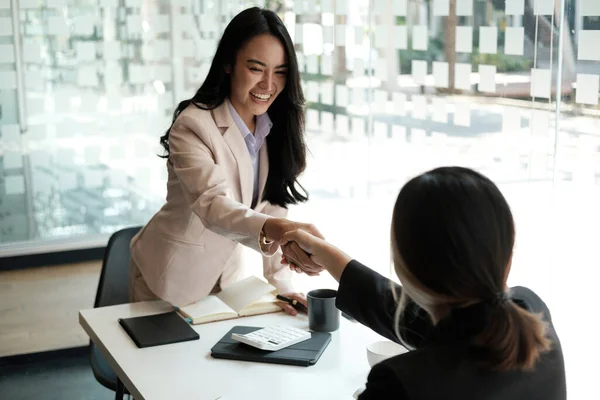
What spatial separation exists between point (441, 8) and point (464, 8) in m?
0.27

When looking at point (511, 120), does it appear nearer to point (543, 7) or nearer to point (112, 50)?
point (543, 7)

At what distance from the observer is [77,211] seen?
4.37 metres

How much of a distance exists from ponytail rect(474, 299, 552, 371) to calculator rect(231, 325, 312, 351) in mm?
894

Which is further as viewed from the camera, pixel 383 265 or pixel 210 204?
pixel 383 265

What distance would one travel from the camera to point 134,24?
4336 millimetres


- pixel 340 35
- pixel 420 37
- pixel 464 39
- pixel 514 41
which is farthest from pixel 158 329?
pixel 340 35

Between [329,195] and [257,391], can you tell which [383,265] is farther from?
[257,391]

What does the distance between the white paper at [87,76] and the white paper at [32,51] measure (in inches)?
8.6

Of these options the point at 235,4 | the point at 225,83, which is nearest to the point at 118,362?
the point at 225,83

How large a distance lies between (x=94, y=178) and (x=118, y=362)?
2.48m

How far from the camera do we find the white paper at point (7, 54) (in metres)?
4.09

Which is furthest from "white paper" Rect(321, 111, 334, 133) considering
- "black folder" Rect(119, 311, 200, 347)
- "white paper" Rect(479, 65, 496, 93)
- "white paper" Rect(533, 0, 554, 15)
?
"black folder" Rect(119, 311, 200, 347)

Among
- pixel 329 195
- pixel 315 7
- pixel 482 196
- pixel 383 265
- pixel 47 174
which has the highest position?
pixel 315 7

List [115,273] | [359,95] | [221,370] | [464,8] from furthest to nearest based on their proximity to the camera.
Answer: [359,95]
[464,8]
[115,273]
[221,370]
